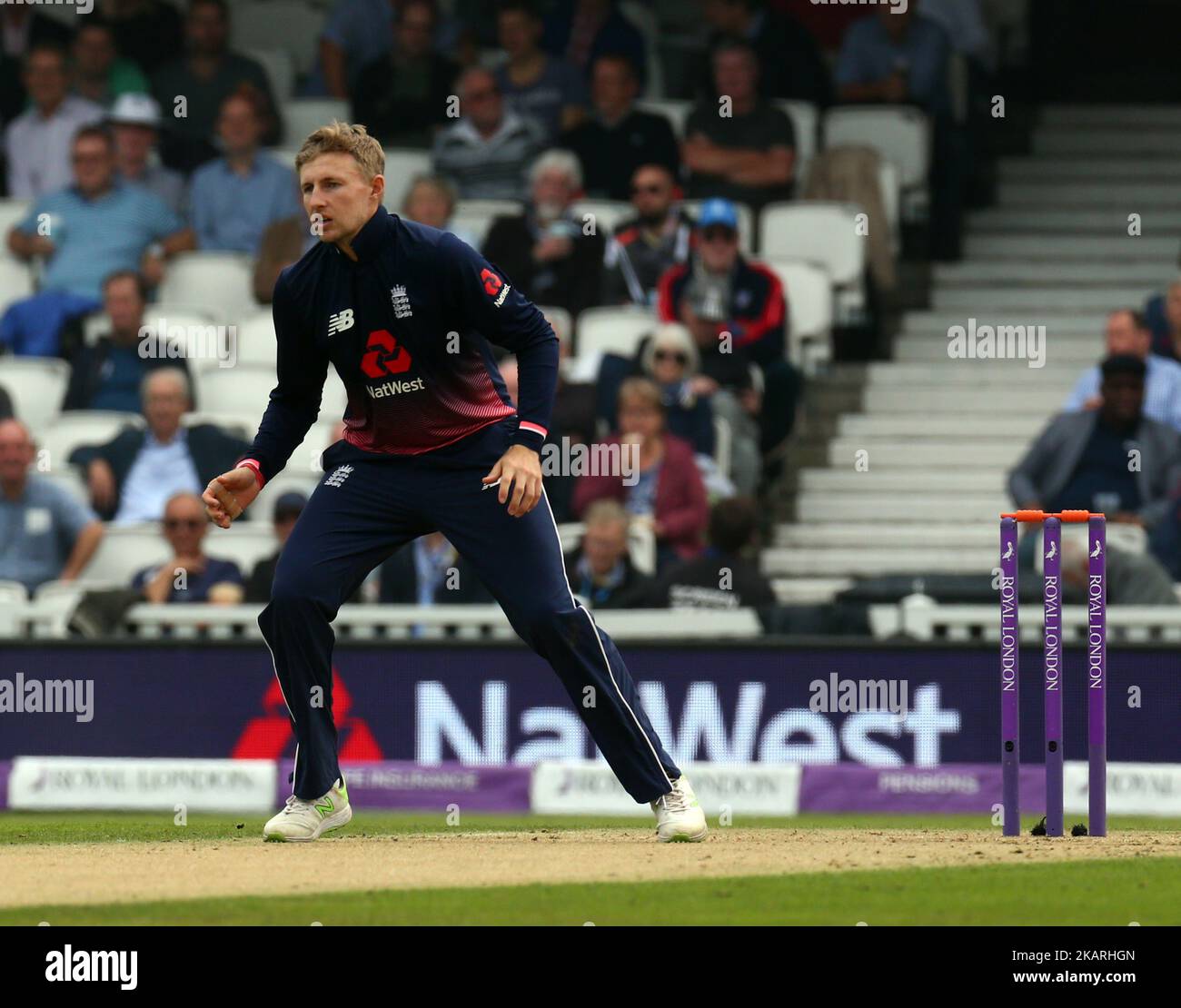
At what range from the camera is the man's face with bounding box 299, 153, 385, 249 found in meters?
7.23

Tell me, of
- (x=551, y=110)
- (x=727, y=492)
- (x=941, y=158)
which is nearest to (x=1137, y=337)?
(x=727, y=492)

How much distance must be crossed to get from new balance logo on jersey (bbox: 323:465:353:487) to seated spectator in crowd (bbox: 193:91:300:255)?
830 centimetres

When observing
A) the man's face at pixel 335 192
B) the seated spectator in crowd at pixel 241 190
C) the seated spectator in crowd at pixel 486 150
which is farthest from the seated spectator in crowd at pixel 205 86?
the man's face at pixel 335 192

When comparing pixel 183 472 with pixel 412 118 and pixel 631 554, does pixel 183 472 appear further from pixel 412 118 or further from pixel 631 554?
pixel 412 118

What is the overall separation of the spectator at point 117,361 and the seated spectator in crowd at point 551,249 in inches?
80.5

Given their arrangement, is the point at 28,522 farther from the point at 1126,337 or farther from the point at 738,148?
the point at 1126,337

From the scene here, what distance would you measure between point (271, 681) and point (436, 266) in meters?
4.89

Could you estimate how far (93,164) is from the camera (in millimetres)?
15562

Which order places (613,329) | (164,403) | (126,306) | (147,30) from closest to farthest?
(164,403) → (613,329) → (126,306) → (147,30)

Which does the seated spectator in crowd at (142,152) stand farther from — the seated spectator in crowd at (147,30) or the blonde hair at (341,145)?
the blonde hair at (341,145)

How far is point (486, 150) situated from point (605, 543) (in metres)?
4.25

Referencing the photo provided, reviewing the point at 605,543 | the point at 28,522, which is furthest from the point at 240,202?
the point at 605,543

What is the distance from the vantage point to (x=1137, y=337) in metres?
13.0

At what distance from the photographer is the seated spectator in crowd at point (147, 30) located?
1727 centimetres
